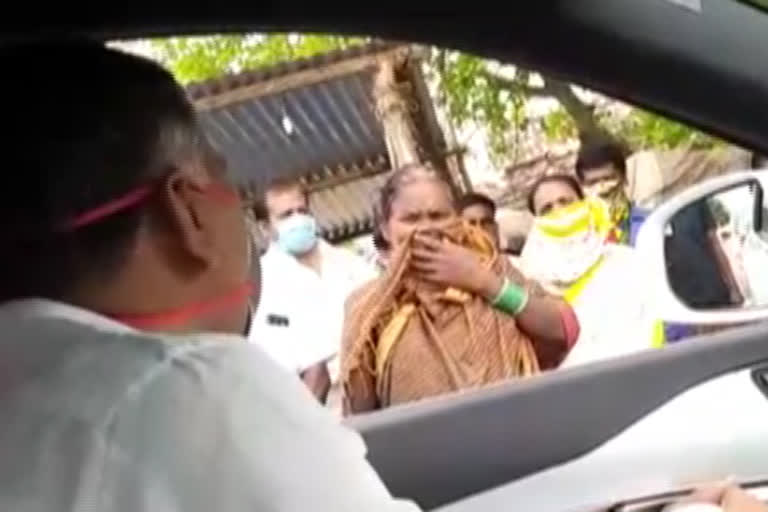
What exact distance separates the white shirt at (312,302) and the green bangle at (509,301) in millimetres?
265

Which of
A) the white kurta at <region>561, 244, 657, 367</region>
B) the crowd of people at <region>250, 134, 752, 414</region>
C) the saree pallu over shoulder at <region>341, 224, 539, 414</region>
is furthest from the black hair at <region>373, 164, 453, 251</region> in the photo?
the white kurta at <region>561, 244, 657, 367</region>

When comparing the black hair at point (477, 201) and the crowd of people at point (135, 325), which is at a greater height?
the black hair at point (477, 201)

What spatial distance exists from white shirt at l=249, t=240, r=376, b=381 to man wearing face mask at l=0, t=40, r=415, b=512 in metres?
1.79

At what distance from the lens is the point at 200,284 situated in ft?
4.28

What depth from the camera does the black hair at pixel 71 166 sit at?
126 centimetres

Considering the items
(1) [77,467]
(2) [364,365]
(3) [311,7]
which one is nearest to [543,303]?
(2) [364,365]

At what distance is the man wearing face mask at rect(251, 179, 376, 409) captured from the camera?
327 centimetres

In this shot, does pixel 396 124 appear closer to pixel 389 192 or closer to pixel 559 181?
pixel 559 181

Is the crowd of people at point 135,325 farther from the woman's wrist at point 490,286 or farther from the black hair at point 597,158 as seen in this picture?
the black hair at point 597,158

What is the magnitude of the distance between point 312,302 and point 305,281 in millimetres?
95

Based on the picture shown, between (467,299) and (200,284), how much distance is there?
6.29ft

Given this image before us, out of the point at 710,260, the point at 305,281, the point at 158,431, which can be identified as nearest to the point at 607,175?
the point at 305,281

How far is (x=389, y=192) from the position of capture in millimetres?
3494

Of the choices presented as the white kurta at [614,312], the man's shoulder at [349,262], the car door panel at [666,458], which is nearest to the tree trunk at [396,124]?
the man's shoulder at [349,262]
